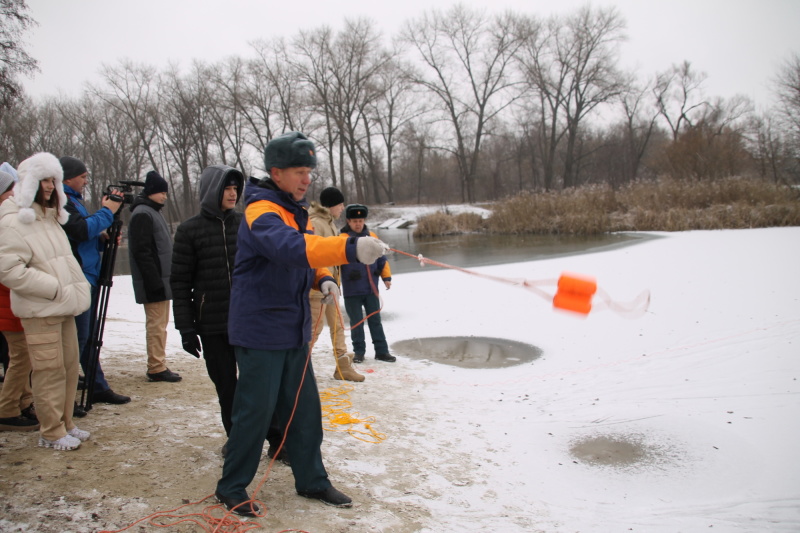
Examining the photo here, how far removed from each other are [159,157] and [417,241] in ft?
98.0

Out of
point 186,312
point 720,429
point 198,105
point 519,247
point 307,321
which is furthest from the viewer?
point 198,105

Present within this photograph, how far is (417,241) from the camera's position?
27.2 meters

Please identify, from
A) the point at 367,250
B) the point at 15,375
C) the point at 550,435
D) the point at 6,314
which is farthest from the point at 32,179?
the point at 550,435

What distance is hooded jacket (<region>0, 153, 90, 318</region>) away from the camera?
321cm

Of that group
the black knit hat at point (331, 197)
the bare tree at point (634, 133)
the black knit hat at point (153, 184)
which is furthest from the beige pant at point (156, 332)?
the bare tree at point (634, 133)

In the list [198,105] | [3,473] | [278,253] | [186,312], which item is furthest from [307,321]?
[198,105]

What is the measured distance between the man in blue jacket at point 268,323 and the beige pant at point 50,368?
4.22ft

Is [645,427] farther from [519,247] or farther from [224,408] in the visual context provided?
[519,247]

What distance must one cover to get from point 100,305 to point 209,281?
1.52m

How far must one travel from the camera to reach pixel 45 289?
3.26 meters

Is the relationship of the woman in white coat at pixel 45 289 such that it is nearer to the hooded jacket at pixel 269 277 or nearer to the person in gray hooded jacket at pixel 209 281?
the person in gray hooded jacket at pixel 209 281

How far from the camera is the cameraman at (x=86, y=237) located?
166 inches

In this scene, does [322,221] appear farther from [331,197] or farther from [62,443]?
[62,443]

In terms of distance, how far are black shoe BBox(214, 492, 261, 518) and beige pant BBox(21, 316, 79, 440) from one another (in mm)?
1346
